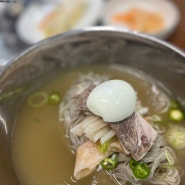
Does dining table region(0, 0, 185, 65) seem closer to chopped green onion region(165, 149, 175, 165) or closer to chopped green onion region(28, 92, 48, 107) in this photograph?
chopped green onion region(28, 92, 48, 107)

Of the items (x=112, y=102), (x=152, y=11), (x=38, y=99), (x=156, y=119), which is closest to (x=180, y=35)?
(x=152, y=11)

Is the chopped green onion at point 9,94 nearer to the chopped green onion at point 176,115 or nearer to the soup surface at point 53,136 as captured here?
the soup surface at point 53,136

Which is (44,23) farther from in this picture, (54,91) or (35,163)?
(35,163)

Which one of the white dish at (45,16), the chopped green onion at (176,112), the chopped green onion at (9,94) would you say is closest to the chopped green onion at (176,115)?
the chopped green onion at (176,112)

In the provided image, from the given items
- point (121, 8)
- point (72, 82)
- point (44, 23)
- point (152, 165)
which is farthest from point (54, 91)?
point (121, 8)

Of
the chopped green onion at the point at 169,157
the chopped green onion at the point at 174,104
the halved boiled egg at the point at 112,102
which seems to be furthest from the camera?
the chopped green onion at the point at 174,104

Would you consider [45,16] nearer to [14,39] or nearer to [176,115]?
[14,39]

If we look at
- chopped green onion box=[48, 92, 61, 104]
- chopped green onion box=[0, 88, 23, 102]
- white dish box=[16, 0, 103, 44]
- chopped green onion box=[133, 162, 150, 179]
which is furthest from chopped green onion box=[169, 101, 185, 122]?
white dish box=[16, 0, 103, 44]
